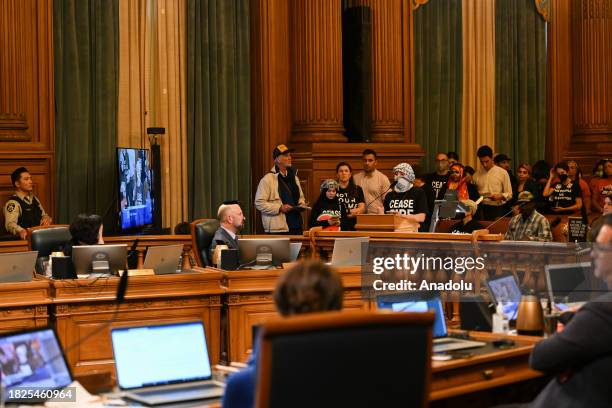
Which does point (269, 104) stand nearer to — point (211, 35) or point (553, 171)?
point (211, 35)

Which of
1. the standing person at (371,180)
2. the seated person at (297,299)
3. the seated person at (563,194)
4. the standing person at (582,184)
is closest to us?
the seated person at (297,299)

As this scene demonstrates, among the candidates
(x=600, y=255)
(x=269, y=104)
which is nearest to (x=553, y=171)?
(x=269, y=104)

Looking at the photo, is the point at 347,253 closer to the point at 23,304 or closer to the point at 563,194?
the point at 23,304

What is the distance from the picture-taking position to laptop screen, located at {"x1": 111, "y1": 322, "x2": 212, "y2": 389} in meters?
3.63

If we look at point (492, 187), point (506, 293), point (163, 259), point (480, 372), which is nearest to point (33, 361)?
point (480, 372)

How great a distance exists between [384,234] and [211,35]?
3.98 m

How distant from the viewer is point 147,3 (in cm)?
1146

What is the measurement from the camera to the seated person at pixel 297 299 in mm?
2893

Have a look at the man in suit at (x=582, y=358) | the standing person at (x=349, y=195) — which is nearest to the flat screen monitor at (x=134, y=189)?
the standing person at (x=349, y=195)

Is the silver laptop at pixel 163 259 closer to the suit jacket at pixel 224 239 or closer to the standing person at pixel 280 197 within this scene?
the suit jacket at pixel 224 239

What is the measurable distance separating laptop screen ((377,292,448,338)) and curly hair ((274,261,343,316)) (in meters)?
1.90

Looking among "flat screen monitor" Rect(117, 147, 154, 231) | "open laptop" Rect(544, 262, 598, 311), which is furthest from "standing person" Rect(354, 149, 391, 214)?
"open laptop" Rect(544, 262, 598, 311)

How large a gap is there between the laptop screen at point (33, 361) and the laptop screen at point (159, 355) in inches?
7.6

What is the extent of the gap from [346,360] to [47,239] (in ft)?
16.6
